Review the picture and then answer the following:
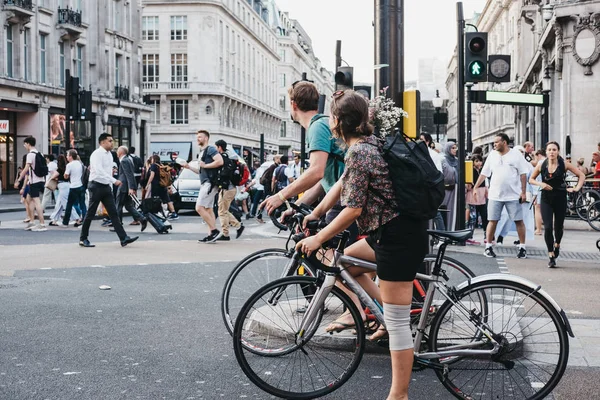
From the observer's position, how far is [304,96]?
229 inches

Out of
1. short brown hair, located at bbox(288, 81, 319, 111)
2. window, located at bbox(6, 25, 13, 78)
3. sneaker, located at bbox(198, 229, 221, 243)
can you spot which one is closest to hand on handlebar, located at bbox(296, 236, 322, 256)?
short brown hair, located at bbox(288, 81, 319, 111)

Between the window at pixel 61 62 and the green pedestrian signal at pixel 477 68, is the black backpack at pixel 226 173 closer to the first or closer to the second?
the green pedestrian signal at pixel 477 68

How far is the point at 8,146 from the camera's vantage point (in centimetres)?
3747

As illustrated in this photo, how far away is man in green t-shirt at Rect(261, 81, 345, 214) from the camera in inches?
216

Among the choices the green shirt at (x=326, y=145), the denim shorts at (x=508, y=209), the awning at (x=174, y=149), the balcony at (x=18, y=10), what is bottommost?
the denim shorts at (x=508, y=209)

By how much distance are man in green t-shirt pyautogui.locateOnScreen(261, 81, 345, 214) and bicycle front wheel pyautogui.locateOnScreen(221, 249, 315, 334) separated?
316 millimetres

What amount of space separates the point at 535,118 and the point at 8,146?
24632 millimetres

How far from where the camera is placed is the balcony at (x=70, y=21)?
40.9 meters

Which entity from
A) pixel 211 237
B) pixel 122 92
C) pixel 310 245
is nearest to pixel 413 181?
pixel 310 245

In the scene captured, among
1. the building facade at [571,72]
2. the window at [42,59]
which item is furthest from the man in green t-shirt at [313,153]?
the window at [42,59]

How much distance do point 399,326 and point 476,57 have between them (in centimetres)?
940

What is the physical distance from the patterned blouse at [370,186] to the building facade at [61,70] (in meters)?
24.6

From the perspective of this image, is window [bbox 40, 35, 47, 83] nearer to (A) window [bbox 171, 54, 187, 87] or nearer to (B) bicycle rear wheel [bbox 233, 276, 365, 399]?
(A) window [bbox 171, 54, 187, 87]


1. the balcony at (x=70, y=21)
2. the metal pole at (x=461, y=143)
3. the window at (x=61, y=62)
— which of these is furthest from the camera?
the window at (x=61, y=62)
